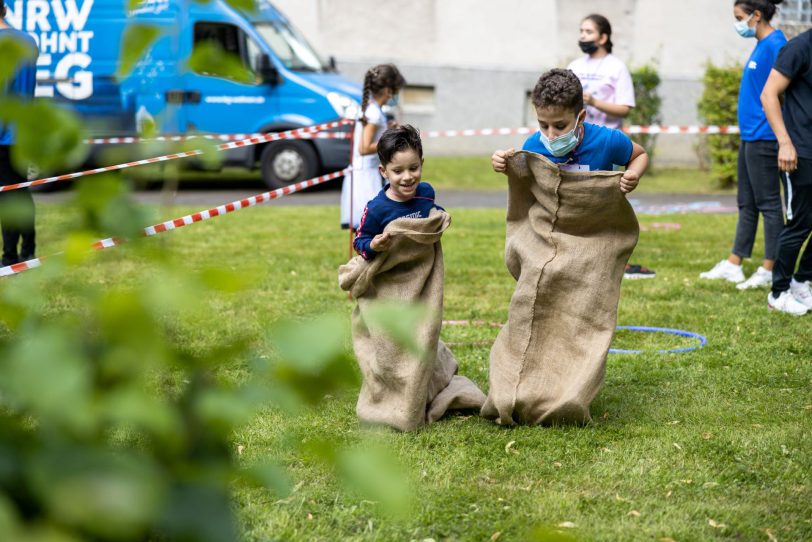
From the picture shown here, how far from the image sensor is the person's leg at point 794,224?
22.4 ft

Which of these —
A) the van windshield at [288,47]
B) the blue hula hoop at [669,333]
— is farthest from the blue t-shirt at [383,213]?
the van windshield at [288,47]

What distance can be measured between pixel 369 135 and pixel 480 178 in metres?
9.97

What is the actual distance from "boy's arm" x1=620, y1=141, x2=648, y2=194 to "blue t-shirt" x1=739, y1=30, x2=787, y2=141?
3.17m

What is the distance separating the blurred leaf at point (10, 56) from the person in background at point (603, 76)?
279 inches

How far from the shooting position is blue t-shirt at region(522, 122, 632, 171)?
4.60m

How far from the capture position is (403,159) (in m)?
4.45

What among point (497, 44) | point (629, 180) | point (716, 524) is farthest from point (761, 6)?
point (497, 44)

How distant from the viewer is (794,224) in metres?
6.91

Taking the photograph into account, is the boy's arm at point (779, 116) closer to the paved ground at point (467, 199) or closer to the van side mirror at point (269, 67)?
the paved ground at point (467, 199)

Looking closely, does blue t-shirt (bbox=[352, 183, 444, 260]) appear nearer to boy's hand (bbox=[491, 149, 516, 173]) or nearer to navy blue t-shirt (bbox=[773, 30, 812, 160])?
boy's hand (bbox=[491, 149, 516, 173])

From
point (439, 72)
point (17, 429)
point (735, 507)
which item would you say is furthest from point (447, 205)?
point (17, 429)

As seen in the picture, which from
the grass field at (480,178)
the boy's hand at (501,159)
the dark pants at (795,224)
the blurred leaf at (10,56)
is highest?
the blurred leaf at (10,56)

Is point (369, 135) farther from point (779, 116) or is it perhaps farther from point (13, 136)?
point (13, 136)

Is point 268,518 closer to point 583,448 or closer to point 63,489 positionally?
point 583,448
